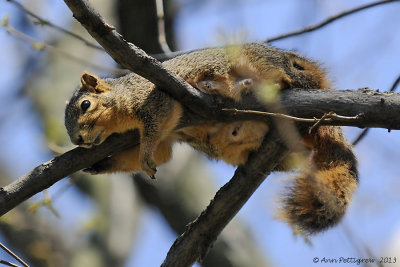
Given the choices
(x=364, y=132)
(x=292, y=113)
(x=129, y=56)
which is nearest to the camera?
(x=129, y=56)

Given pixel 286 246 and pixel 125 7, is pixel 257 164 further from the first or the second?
pixel 125 7

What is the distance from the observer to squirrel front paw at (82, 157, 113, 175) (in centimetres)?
314

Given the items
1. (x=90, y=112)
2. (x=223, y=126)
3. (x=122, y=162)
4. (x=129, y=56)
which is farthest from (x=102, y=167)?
(x=129, y=56)

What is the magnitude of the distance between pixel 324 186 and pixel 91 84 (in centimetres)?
149

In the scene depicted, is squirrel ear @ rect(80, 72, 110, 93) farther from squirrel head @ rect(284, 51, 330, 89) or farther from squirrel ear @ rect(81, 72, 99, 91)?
squirrel head @ rect(284, 51, 330, 89)

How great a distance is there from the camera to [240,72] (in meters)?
3.12

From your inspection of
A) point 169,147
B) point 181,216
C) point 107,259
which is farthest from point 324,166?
point 107,259

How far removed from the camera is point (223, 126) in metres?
3.13

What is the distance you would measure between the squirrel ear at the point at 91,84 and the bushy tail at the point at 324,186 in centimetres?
124

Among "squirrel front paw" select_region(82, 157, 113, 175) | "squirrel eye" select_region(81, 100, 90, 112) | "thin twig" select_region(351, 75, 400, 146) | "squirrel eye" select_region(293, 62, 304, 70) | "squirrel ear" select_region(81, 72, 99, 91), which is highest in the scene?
"squirrel eye" select_region(293, 62, 304, 70)

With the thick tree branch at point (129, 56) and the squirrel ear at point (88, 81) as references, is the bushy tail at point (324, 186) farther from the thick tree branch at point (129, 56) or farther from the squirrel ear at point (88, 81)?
the squirrel ear at point (88, 81)

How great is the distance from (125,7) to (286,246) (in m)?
2.98

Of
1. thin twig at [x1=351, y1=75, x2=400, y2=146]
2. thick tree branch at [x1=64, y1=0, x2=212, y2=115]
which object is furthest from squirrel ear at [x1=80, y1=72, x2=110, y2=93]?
thin twig at [x1=351, y1=75, x2=400, y2=146]

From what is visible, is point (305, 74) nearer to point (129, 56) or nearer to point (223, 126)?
point (223, 126)
